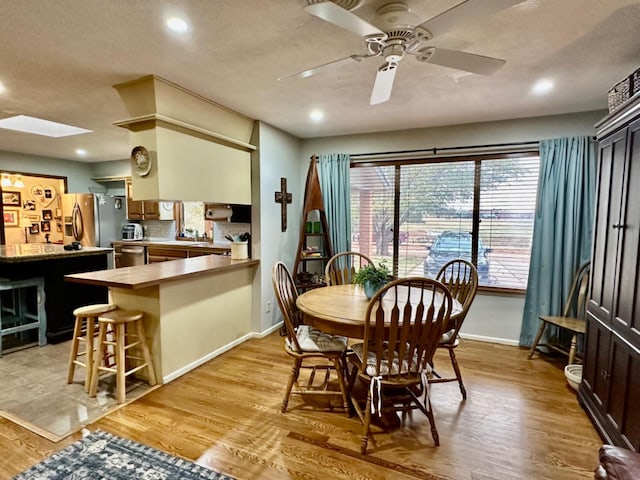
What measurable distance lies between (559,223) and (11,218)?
8.48 m

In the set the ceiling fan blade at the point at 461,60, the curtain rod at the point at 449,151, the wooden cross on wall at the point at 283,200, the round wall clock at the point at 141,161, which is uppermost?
the ceiling fan blade at the point at 461,60

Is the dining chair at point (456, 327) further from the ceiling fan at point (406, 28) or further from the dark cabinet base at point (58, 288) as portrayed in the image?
the dark cabinet base at point (58, 288)

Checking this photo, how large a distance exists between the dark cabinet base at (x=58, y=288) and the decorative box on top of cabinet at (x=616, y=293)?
4.79 metres

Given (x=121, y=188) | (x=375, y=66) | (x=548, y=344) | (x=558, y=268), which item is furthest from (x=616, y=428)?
(x=121, y=188)

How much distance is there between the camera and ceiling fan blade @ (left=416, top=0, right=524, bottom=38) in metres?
1.30

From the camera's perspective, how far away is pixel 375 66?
237 cm

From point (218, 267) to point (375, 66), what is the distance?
2198mm

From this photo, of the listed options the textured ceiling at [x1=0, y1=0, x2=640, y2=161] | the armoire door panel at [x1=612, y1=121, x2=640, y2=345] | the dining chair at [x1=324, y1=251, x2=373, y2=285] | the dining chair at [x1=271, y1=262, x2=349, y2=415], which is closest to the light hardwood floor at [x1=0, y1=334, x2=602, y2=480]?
the dining chair at [x1=271, y1=262, x2=349, y2=415]

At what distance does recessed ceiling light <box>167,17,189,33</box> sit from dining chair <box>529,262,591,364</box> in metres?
3.70

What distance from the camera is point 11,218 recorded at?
20.5ft

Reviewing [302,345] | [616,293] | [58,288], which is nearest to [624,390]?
[616,293]

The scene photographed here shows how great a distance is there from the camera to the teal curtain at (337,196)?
4.23 meters

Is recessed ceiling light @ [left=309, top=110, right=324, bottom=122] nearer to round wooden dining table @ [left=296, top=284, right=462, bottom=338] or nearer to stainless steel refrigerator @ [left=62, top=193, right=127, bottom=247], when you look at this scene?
round wooden dining table @ [left=296, top=284, right=462, bottom=338]

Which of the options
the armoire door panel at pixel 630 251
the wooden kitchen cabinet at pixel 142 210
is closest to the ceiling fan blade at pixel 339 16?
the armoire door panel at pixel 630 251
